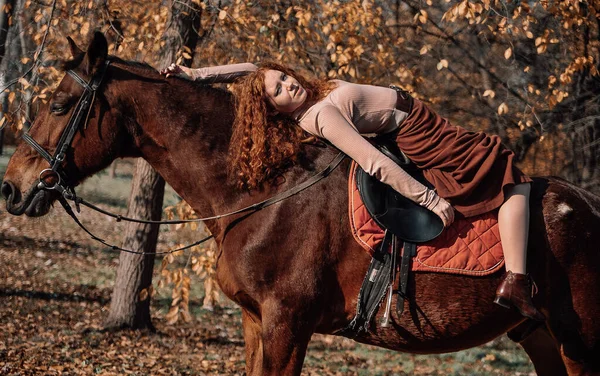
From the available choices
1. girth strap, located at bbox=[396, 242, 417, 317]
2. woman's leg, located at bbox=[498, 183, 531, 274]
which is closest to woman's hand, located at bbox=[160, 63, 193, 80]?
girth strap, located at bbox=[396, 242, 417, 317]

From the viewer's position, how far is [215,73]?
4.04 metres

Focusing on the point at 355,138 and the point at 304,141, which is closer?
the point at 355,138

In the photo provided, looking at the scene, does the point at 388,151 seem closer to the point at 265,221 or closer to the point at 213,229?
the point at 265,221

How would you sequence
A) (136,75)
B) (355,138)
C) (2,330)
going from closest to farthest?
(355,138)
(136,75)
(2,330)

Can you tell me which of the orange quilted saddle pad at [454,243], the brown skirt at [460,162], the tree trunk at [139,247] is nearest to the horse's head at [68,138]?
the orange quilted saddle pad at [454,243]

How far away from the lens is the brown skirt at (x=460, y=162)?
3.61m

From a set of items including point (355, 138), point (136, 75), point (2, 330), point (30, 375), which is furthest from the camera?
point (2, 330)

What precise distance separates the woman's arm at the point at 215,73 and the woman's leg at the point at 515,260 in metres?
1.68

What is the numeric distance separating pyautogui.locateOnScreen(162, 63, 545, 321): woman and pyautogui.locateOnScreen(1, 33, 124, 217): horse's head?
1.40ft

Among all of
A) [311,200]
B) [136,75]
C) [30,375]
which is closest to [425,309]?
[311,200]

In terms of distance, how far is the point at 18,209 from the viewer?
11.8ft

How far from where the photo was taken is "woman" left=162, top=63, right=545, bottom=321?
11.5 feet

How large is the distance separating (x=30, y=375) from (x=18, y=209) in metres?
3.17

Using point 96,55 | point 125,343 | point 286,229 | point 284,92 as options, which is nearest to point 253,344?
point 286,229
